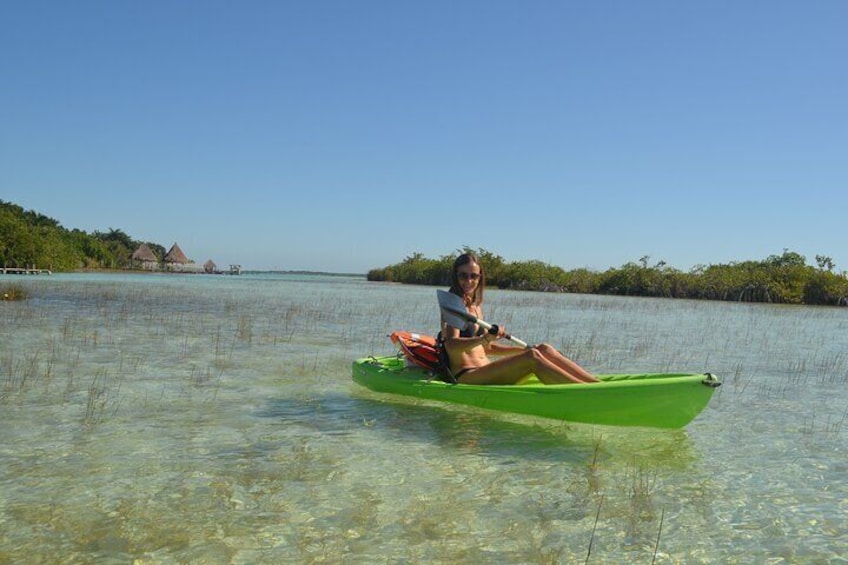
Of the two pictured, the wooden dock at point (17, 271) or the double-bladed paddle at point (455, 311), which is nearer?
the double-bladed paddle at point (455, 311)

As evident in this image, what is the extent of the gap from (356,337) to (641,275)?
3653 centimetres

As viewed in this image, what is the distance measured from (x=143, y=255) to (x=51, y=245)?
29960 mm

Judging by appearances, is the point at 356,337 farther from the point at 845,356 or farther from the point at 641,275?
the point at 641,275

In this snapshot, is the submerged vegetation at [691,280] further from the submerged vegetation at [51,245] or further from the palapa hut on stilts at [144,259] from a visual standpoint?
the palapa hut on stilts at [144,259]

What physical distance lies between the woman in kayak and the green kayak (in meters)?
0.19

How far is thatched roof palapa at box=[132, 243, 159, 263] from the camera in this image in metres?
90.9

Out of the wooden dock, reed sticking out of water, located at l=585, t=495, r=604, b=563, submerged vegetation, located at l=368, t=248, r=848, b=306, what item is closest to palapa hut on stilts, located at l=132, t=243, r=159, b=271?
the wooden dock

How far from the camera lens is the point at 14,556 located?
3377 millimetres

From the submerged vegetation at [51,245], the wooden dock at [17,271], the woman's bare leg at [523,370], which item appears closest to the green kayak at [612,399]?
the woman's bare leg at [523,370]

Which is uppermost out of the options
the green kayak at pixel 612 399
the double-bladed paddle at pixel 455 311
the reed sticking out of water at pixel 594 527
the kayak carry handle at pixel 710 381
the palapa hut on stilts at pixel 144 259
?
the palapa hut on stilts at pixel 144 259

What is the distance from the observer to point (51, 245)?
62.8 m

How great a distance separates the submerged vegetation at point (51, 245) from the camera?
54.9m

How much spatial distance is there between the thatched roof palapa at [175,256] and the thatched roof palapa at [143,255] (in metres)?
4.12

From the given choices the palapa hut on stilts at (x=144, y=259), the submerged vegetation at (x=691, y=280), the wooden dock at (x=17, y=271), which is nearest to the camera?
the submerged vegetation at (x=691, y=280)
